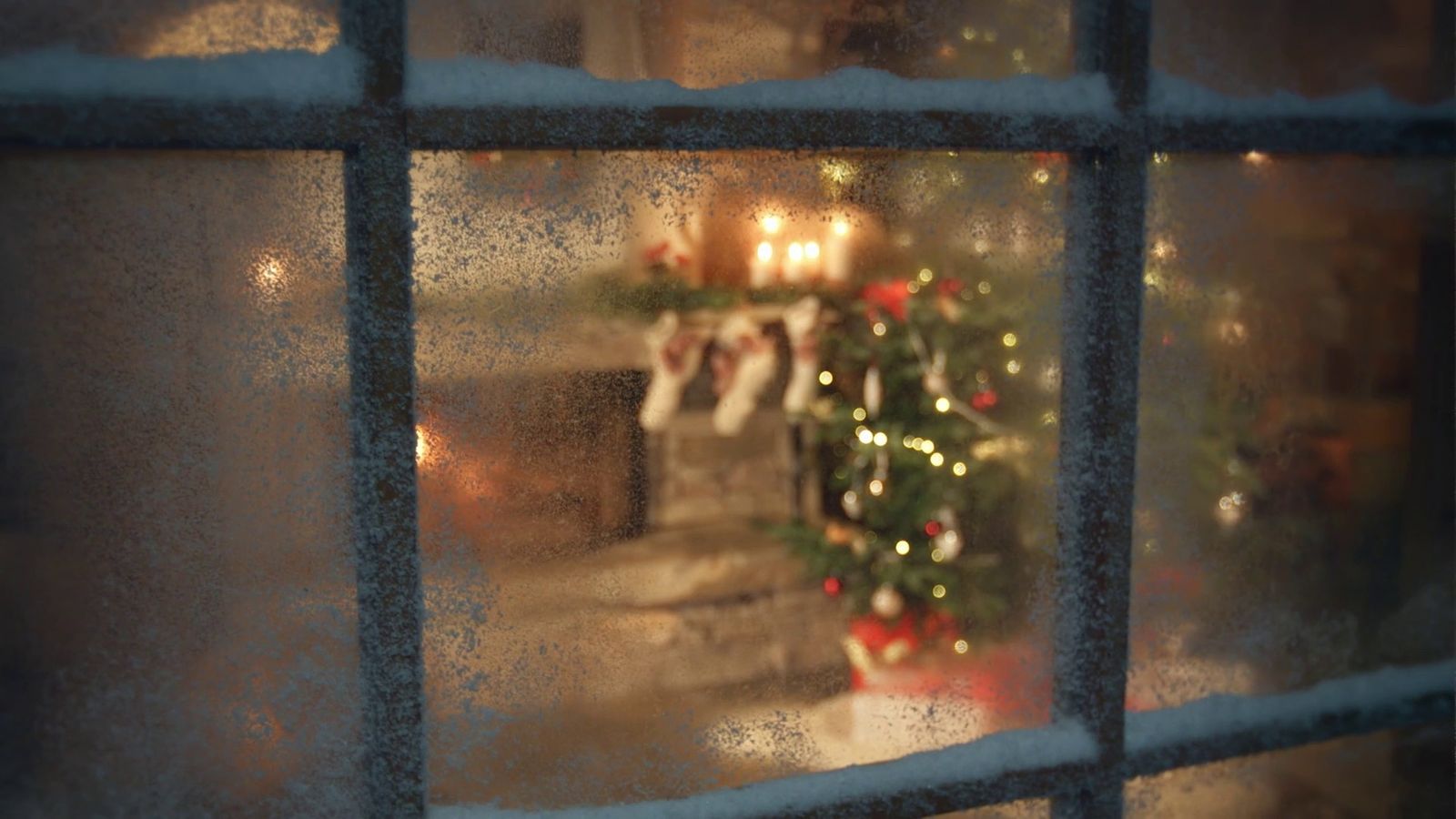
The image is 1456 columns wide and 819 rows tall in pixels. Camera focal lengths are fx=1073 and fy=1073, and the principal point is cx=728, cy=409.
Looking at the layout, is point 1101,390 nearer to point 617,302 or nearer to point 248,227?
point 617,302

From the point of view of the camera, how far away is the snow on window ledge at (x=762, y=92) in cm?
71

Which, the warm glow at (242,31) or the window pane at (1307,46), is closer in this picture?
the warm glow at (242,31)

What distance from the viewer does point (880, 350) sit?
94 centimetres

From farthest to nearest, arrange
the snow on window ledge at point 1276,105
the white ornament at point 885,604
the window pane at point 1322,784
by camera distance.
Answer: the white ornament at point 885,604 → the window pane at point 1322,784 → the snow on window ledge at point 1276,105

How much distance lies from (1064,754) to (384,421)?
24.0 inches

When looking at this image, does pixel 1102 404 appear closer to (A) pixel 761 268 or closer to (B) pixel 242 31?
(A) pixel 761 268

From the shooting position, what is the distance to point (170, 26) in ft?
2.19

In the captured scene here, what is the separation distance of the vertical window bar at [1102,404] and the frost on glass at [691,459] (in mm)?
19

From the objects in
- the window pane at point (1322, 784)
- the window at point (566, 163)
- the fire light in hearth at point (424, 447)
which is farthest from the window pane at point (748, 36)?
the window pane at point (1322, 784)

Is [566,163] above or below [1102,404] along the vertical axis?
above

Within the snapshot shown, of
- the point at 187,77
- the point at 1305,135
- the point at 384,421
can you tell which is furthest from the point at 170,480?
the point at 1305,135

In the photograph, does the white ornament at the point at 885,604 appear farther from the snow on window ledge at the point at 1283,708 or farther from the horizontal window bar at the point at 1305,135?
the horizontal window bar at the point at 1305,135

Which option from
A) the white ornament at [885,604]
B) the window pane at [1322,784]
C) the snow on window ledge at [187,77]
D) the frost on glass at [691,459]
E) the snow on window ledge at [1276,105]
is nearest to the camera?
the snow on window ledge at [187,77]

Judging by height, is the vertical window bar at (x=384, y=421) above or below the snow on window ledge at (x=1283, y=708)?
above
